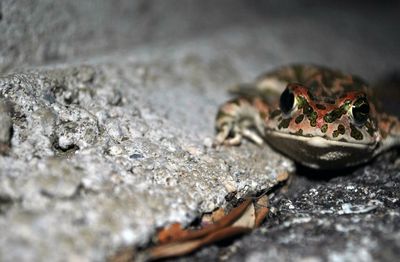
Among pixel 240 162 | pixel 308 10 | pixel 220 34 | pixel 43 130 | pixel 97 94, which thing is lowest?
pixel 240 162

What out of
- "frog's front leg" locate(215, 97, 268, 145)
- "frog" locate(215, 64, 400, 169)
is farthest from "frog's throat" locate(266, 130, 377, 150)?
"frog's front leg" locate(215, 97, 268, 145)

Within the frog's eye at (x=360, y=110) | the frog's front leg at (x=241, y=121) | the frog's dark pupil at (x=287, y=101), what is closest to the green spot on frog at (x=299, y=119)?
the frog's dark pupil at (x=287, y=101)

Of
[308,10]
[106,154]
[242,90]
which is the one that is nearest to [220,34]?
[242,90]

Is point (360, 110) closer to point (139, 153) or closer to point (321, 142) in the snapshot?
point (321, 142)

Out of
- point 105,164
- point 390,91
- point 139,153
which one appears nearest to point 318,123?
point 139,153

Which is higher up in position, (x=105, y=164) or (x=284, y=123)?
(x=284, y=123)

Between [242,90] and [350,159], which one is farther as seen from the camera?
[242,90]

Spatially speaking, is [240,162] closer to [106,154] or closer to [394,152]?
[106,154]
